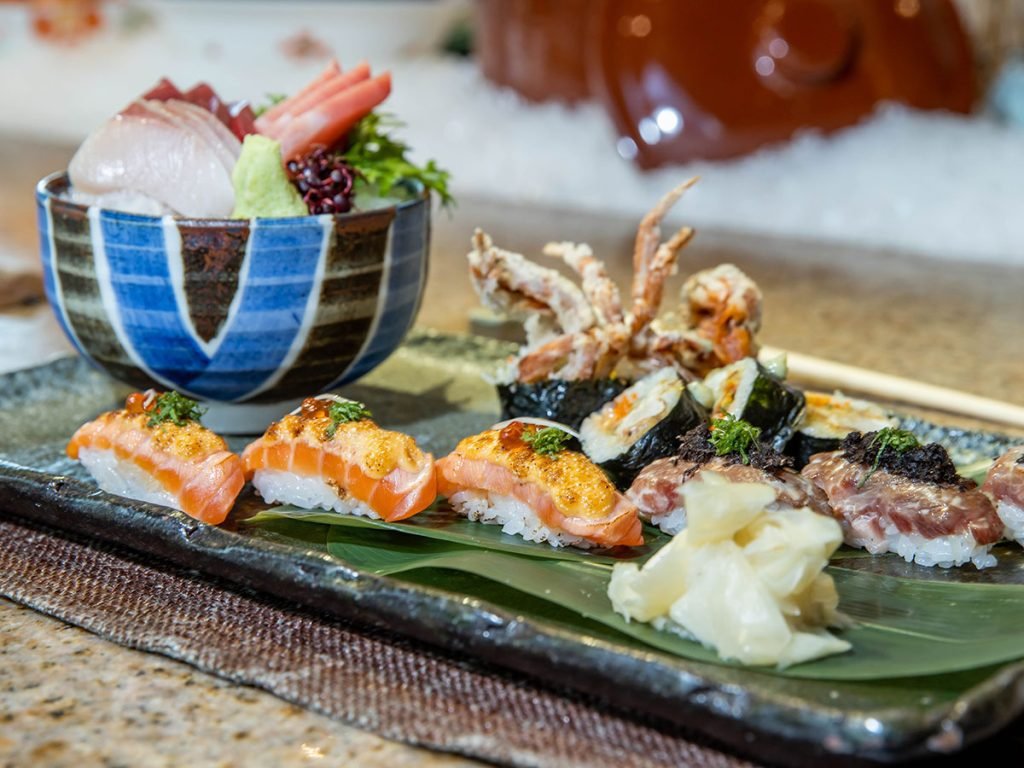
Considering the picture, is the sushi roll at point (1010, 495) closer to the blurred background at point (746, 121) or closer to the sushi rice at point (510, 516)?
the sushi rice at point (510, 516)

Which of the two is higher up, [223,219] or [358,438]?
[223,219]

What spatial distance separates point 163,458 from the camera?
1.38 meters

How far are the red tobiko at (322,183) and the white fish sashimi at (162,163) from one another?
9 centimetres

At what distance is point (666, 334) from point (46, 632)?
0.89 metres

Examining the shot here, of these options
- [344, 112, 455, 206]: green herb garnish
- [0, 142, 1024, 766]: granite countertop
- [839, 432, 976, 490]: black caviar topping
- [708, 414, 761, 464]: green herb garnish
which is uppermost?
[344, 112, 455, 206]: green herb garnish

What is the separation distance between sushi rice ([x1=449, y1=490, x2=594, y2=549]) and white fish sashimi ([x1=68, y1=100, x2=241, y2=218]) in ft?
1.70

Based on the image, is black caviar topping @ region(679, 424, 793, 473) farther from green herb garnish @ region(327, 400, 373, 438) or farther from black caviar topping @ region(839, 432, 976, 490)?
green herb garnish @ region(327, 400, 373, 438)

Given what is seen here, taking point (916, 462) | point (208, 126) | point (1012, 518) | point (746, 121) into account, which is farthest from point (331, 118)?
point (746, 121)

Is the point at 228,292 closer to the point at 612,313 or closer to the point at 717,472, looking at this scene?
the point at 612,313

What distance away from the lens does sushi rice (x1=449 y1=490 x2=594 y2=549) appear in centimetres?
131

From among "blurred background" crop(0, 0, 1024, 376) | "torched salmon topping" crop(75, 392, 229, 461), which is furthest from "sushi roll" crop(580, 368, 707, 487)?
"blurred background" crop(0, 0, 1024, 376)

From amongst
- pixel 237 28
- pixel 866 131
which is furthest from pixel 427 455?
pixel 237 28

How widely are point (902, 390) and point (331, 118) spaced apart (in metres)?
0.95

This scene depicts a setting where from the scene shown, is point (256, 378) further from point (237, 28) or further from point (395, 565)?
point (237, 28)
